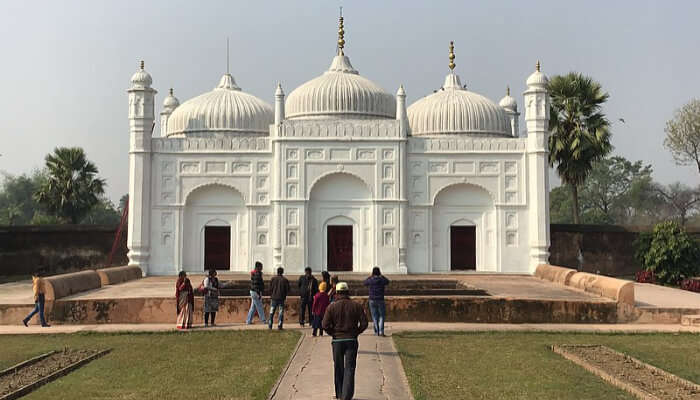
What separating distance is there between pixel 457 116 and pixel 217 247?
1074 cm

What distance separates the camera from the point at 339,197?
91.1 feet

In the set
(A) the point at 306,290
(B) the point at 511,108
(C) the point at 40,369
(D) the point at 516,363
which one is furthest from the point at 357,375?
(B) the point at 511,108

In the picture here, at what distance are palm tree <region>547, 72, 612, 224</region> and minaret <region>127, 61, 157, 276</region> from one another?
16.1 metres

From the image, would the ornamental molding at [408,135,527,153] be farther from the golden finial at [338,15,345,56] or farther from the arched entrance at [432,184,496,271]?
the golden finial at [338,15,345,56]

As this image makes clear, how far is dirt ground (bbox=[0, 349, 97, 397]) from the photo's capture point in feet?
28.7

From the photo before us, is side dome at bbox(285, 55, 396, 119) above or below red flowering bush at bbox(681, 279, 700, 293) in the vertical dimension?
above

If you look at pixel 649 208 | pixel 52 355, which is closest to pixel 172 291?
pixel 52 355

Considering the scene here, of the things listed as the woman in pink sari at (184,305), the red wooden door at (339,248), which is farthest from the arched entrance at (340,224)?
the woman in pink sari at (184,305)

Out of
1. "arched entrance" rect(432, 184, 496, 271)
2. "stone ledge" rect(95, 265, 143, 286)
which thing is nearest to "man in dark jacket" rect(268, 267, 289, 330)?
"stone ledge" rect(95, 265, 143, 286)

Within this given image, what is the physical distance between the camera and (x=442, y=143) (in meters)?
27.8

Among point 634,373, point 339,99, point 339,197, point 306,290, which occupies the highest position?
point 339,99

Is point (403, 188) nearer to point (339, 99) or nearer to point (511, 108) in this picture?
point (339, 99)

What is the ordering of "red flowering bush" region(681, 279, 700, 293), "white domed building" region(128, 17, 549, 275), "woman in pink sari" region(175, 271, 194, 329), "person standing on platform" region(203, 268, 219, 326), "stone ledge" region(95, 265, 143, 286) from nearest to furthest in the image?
"woman in pink sari" region(175, 271, 194, 329) < "person standing on platform" region(203, 268, 219, 326) < "stone ledge" region(95, 265, 143, 286) < "red flowering bush" region(681, 279, 700, 293) < "white domed building" region(128, 17, 549, 275)

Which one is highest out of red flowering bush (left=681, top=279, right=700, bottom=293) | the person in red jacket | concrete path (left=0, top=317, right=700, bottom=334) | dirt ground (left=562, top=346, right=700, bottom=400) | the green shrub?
the green shrub
